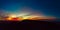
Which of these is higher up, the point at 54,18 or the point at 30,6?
the point at 30,6

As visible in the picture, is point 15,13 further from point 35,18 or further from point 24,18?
point 35,18

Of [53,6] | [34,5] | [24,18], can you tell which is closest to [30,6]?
[34,5]
